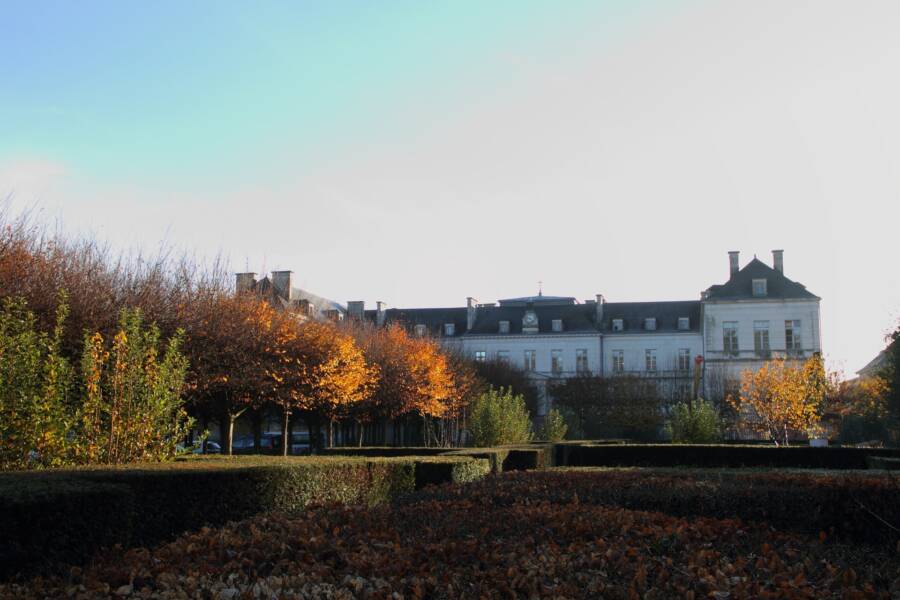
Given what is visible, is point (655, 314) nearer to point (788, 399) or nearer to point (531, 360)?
point (531, 360)

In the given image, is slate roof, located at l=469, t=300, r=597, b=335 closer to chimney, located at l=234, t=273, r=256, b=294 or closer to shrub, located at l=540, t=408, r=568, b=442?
shrub, located at l=540, t=408, r=568, b=442

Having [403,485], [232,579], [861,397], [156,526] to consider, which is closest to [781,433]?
[861,397]

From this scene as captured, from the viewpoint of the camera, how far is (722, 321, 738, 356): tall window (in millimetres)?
61219

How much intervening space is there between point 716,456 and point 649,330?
42002mm

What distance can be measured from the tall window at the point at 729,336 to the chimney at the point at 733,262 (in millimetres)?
3887

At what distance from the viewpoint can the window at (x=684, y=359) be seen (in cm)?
6300

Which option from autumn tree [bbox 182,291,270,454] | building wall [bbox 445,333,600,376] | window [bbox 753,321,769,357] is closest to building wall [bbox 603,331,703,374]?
building wall [bbox 445,333,600,376]

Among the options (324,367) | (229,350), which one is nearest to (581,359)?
(324,367)

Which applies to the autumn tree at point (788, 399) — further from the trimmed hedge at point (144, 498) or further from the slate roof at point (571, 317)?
the slate roof at point (571, 317)

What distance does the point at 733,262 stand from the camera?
6312cm

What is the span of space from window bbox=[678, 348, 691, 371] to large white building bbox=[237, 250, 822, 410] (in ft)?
0.25

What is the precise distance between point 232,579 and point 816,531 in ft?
25.3

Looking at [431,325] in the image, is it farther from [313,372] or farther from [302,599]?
[302,599]

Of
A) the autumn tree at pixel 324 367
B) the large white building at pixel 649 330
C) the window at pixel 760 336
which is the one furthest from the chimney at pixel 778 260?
the autumn tree at pixel 324 367
